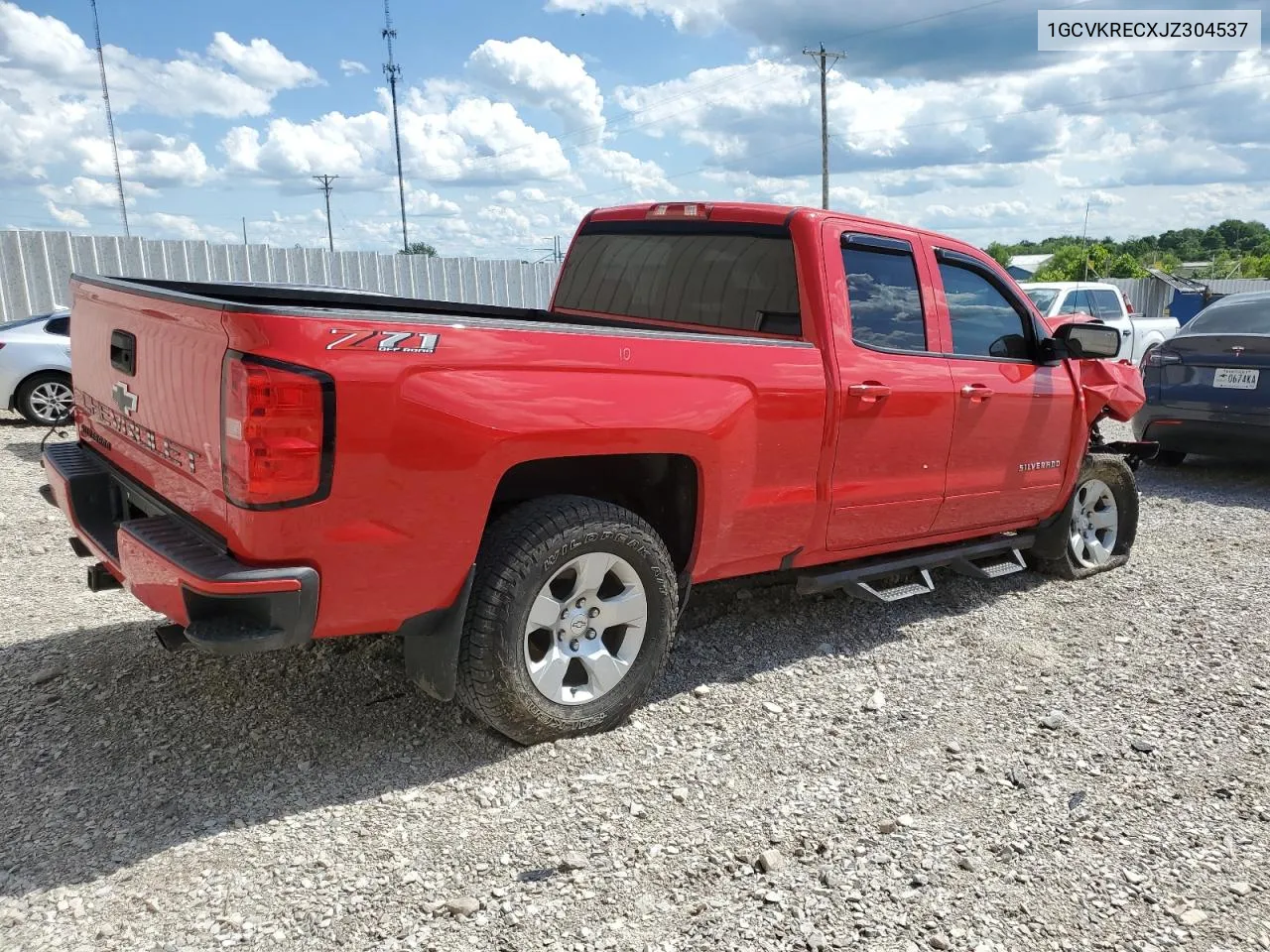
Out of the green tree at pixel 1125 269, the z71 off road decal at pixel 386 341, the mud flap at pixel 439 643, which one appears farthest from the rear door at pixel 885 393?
the green tree at pixel 1125 269

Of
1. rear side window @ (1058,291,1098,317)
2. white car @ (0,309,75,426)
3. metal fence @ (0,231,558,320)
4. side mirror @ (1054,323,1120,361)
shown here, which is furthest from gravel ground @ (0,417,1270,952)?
rear side window @ (1058,291,1098,317)

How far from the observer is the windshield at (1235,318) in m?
8.43

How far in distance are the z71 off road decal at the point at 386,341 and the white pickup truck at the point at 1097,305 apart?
12.6 metres

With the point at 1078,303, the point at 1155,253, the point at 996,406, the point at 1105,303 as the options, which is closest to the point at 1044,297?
the point at 1078,303

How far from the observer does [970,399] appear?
4.58m

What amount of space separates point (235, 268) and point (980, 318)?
616 inches

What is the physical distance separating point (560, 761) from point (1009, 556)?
2.93 meters

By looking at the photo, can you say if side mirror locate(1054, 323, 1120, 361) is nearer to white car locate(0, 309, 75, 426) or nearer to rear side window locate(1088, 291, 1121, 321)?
white car locate(0, 309, 75, 426)

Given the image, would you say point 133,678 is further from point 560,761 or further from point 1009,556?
point 1009,556

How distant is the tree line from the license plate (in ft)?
55.4

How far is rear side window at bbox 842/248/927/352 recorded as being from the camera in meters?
4.17

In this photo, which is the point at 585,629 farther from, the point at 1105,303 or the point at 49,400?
the point at 1105,303

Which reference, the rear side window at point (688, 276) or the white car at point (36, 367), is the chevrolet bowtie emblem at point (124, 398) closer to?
the rear side window at point (688, 276)

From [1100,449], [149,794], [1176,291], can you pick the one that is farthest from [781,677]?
[1176,291]
